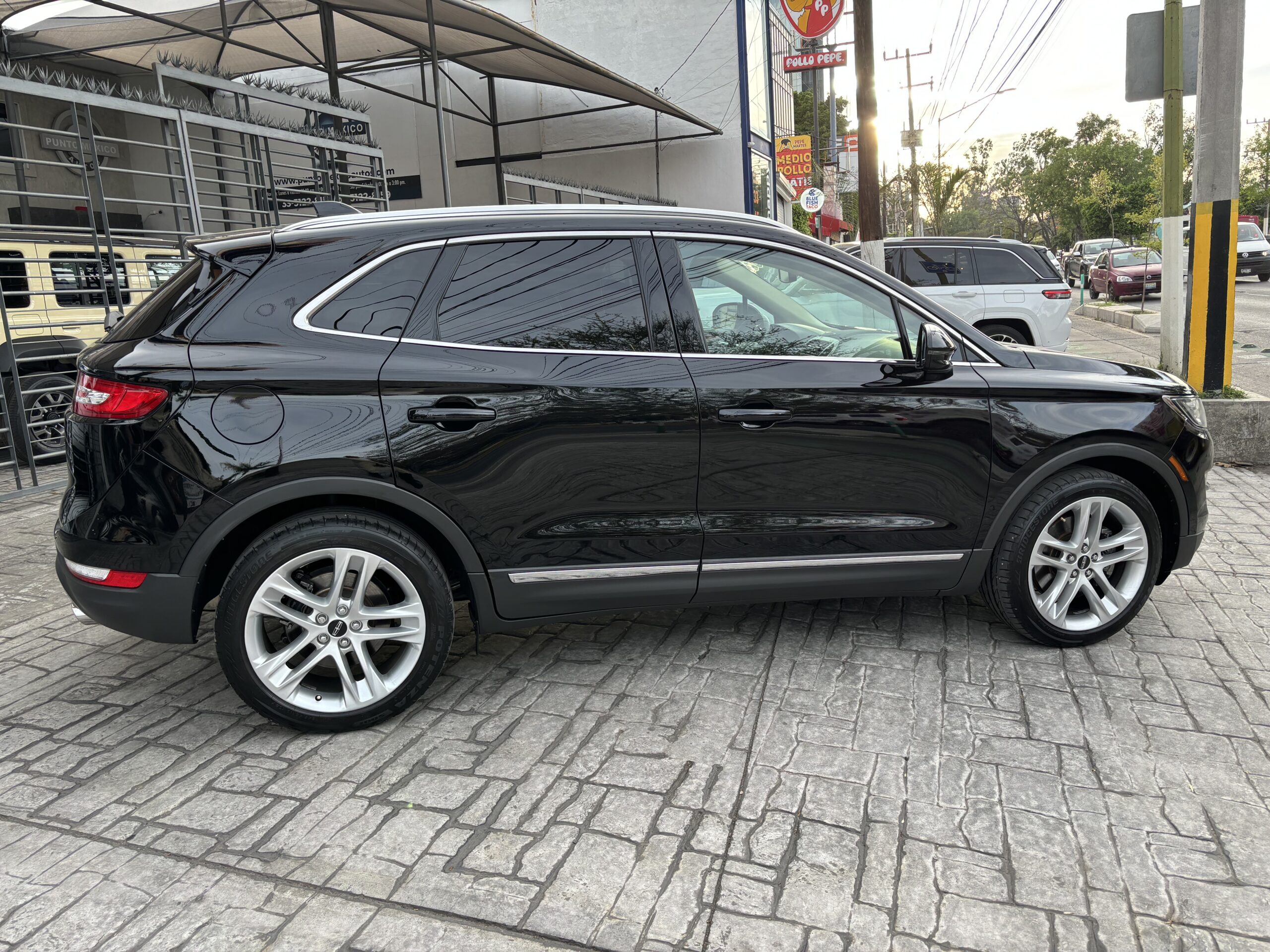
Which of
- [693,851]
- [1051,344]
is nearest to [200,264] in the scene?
→ [693,851]

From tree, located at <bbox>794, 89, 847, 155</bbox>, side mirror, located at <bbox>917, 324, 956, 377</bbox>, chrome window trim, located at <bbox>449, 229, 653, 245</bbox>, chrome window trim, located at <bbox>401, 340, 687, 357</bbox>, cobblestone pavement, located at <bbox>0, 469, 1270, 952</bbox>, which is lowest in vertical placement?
cobblestone pavement, located at <bbox>0, 469, 1270, 952</bbox>

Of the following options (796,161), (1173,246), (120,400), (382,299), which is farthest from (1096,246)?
(120,400)

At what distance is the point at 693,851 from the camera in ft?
8.70

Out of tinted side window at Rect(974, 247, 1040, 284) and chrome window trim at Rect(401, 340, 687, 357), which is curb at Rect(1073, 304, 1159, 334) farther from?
chrome window trim at Rect(401, 340, 687, 357)

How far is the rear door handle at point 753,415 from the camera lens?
3477mm

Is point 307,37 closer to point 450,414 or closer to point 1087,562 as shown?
point 450,414

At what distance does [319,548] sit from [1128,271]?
89.8 feet

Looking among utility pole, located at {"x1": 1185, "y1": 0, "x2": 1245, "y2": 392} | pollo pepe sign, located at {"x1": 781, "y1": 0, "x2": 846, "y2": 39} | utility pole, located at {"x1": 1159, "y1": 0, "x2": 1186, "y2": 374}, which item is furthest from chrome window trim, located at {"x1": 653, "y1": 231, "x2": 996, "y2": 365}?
pollo pepe sign, located at {"x1": 781, "y1": 0, "x2": 846, "y2": 39}

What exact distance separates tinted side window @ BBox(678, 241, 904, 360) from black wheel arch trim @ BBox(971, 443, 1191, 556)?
0.74 m

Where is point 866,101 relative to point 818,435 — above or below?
above

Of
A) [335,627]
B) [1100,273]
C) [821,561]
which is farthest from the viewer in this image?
[1100,273]

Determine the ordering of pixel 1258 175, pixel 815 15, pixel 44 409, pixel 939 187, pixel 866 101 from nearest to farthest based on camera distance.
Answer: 1. pixel 44 409
2. pixel 866 101
3. pixel 815 15
4. pixel 1258 175
5. pixel 939 187

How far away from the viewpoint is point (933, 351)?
3543mm

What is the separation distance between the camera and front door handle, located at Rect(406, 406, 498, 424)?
325cm
